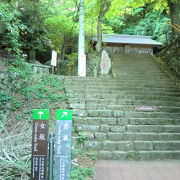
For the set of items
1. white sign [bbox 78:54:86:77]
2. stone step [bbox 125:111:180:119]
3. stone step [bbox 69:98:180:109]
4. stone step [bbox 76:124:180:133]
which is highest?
white sign [bbox 78:54:86:77]

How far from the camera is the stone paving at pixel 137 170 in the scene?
3580 millimetres

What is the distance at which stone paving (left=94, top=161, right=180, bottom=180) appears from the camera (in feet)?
11.7

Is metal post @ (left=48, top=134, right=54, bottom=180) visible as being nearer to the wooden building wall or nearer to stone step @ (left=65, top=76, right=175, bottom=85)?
stone step @ (left=65, top=76, right=175, bottom=85)

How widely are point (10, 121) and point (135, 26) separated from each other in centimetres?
1623

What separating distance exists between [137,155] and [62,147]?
8.33 feet

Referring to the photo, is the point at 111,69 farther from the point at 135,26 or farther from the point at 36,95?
the point at 135,26

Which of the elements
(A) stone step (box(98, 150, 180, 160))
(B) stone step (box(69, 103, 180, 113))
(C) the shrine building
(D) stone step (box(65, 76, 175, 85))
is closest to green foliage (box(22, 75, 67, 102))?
(D) stone step (box(65, 76, 175, 85))

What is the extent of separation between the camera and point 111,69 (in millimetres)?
10180

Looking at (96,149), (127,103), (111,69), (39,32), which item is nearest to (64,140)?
(96,149)

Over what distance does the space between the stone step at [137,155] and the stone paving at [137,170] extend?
18cm

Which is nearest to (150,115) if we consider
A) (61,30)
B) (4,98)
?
(4,98)

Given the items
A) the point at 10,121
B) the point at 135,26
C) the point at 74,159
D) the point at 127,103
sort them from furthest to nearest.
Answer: the point at 135,26
the point at 127,103
the point at 10,121
the point at 74,159

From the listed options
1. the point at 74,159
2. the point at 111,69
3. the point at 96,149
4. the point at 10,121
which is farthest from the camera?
the point at 111,69

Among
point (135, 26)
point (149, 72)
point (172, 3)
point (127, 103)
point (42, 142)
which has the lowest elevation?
point (42, 142)
